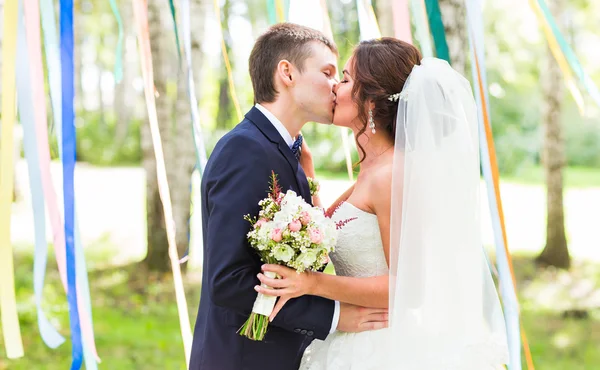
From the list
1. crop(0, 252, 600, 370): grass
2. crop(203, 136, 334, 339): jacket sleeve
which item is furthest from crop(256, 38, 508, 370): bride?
crop(0, 252, 600, 370): grass

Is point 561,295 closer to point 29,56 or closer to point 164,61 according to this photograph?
point 164,61

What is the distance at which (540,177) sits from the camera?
21.3 meters

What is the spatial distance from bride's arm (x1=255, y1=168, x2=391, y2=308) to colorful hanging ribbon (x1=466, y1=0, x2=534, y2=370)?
82 cm

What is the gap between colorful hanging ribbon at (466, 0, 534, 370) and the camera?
3141mm

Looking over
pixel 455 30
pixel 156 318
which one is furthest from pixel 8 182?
pixel 156 318

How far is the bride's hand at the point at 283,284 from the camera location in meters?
2.29

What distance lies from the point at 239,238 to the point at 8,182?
1467mm

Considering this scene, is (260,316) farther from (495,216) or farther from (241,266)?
(495,216)

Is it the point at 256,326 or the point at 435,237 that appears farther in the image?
the point at 435,237

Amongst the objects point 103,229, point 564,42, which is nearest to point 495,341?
point 564,42

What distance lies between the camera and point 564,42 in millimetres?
3471

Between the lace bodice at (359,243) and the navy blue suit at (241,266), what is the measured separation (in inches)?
8.1

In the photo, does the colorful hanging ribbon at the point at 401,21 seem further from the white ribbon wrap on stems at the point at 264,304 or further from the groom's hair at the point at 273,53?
the white ribbon wrap on stems at the point at 264,304

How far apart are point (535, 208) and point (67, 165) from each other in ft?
50.8
